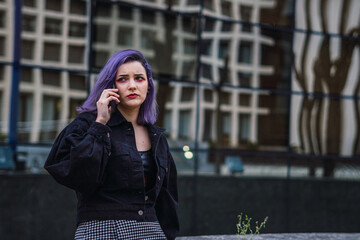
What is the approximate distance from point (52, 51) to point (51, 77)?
1.37ft

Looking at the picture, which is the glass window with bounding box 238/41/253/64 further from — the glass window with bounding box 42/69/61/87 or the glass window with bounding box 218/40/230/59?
the glass window with bounding box 42/69/61/87

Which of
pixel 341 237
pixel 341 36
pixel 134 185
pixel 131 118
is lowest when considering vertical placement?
pixel 341 237

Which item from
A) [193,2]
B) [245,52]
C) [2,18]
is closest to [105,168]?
[2,18]

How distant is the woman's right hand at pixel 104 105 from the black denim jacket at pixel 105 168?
39 mm

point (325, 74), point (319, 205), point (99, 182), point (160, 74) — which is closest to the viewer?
point (99, 182)

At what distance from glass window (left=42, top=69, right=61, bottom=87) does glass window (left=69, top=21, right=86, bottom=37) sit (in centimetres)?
68

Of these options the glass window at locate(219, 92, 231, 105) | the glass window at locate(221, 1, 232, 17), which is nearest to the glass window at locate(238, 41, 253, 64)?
the glass window at locate(221, 1, 232, 17)

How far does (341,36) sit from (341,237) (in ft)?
22.5

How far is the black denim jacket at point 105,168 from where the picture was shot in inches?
87.6

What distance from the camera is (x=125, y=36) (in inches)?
342

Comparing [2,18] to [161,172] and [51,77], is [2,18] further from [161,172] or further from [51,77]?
[161,172]

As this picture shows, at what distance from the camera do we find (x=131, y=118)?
2.61m

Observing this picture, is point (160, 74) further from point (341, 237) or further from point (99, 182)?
point (99, 182)

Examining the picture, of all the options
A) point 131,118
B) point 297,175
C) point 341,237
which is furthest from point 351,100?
point 131,118
